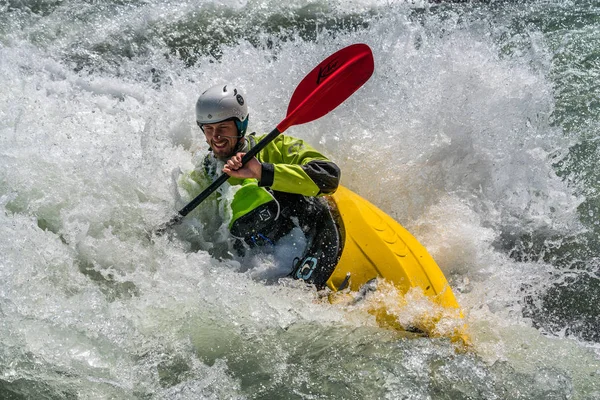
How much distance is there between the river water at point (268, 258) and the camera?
3.06m

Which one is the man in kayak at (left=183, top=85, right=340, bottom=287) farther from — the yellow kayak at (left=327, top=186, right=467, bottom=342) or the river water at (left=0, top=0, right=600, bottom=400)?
the river water at (left=0, top=0, right=600, bottom=400)

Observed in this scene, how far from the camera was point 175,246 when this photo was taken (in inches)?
150

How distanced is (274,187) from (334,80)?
85 cm

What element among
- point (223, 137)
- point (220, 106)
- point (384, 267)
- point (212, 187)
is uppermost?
point (220, 106)

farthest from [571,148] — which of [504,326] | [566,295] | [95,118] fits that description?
[95,118]

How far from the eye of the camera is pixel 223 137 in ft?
11.8

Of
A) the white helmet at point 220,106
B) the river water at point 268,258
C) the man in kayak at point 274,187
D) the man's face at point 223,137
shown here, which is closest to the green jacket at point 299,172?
the man in kayak at point 274,187

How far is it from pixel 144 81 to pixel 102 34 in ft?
3.39

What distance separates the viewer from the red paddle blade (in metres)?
3.86

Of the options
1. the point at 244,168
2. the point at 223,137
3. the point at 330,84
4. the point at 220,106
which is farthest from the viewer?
the point at 330,84

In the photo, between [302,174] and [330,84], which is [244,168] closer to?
[302,174]

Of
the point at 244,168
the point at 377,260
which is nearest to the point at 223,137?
the point at 244,168

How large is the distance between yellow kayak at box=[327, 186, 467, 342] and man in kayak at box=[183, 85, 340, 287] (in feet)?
0.25

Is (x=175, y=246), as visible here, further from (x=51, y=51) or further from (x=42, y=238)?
(x=51, y=51)
